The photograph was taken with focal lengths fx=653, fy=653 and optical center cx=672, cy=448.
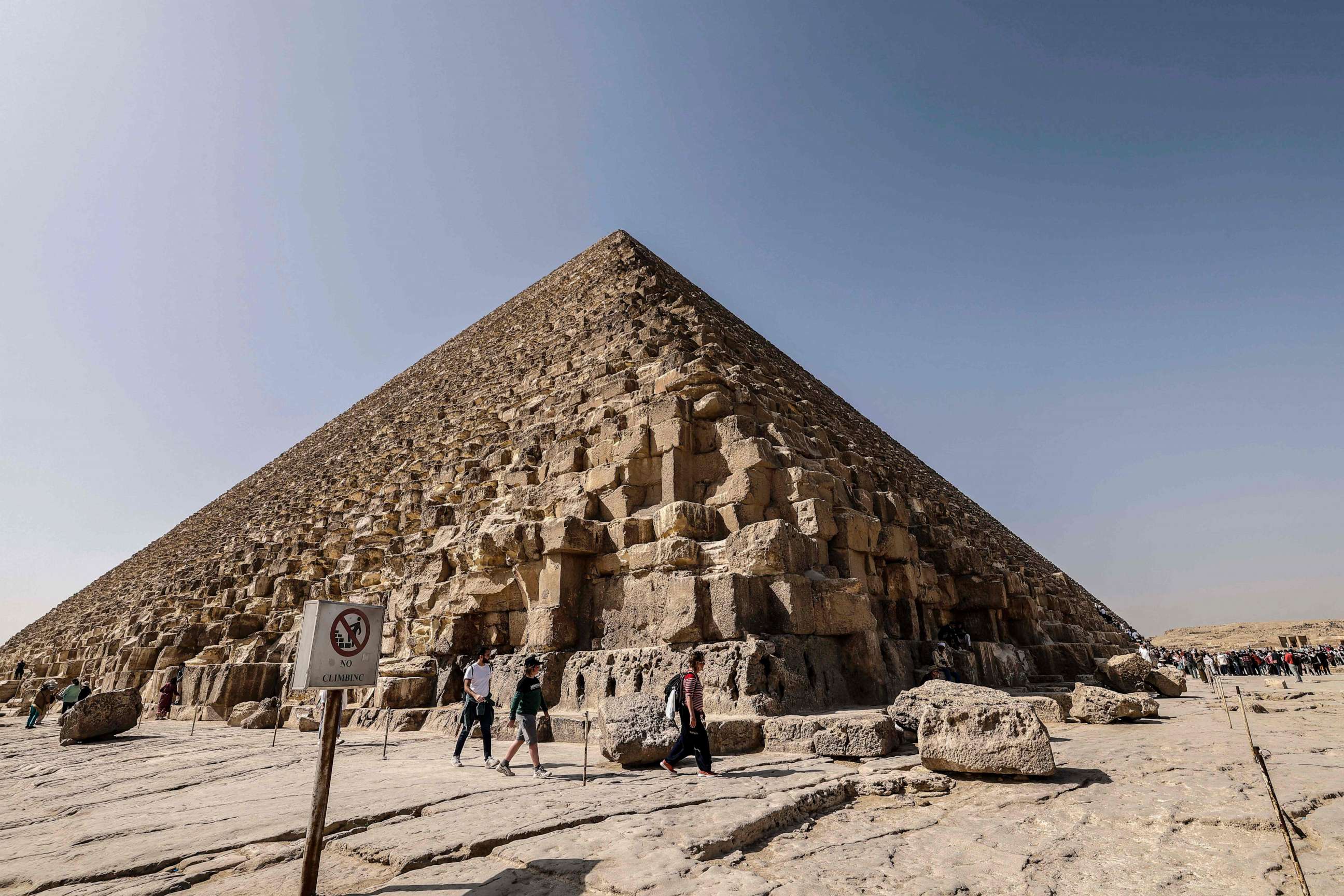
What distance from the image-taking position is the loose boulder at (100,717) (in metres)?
8.59

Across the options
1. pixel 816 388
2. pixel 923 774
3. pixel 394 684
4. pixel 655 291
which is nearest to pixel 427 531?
pixel 394 684

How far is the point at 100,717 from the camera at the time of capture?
877 cm

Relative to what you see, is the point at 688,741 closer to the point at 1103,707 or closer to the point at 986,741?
the point at 986,741

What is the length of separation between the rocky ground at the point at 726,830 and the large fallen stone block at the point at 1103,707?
1356 mm

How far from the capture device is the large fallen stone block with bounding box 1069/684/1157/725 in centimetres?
675

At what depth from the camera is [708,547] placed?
7.23 metres

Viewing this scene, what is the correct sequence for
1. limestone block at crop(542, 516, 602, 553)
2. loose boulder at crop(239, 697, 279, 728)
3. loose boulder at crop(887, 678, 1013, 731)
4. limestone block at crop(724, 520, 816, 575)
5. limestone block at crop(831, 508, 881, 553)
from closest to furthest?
loose boulder at crop(887, 678, 1013, 731), limestone block at crop(724, 520, 816, 575), limestone block at crop(831, 508, 881, 553), limestone block at crop(542, 516, 602, 553), loose boulder at crop(239, 697, 279, 728)

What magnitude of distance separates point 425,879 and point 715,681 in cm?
382

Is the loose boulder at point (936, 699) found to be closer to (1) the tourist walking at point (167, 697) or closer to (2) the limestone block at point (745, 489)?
(2) the limestone block at point (745, 489)

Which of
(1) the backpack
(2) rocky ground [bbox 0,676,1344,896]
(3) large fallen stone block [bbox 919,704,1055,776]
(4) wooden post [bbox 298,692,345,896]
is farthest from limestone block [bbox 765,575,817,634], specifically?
(4) wooden post [bbox 298,692,345,896]

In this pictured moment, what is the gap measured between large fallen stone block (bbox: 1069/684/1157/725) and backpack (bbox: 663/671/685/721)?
482cm

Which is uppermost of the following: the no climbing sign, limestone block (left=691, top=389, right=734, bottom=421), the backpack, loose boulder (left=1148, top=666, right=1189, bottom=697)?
limestone block (left=691, top=389, right=734, bottom=421)

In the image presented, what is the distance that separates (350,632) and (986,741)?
3.71 metres

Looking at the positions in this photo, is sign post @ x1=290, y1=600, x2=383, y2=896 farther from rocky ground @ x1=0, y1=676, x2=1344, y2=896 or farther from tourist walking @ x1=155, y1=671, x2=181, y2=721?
tourist walking @ x1=155, y1=671, x2=181, y2=721
